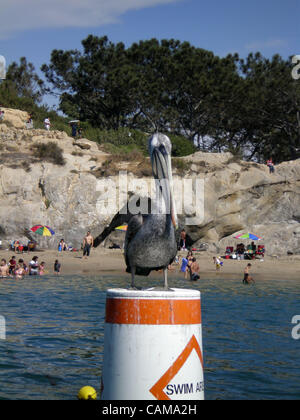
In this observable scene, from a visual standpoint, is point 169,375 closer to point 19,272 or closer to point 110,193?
point 19,272

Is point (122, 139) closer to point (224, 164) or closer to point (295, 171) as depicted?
point (224, 164)

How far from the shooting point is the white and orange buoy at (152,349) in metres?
5.19

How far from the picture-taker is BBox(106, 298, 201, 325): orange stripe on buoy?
5266 millimetres

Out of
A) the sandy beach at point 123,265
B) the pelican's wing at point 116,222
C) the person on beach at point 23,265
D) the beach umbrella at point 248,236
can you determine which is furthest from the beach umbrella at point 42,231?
the beach umbrella at point 248,236

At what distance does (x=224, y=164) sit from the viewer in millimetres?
43312

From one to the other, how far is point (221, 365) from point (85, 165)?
30608 mm

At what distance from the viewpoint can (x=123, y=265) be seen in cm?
3070

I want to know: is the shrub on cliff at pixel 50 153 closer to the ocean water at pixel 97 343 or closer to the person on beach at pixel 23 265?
the person on beach at pixel 23 265

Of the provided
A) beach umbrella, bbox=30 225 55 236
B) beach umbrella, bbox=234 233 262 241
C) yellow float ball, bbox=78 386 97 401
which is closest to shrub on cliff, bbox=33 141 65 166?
beach umbrella, bbox=30 225 55 236

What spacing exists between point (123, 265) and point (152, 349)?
25.6 meters

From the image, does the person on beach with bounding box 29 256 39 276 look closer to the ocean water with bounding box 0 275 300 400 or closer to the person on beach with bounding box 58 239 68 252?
the ocean water with bounding box 0 275 300 400

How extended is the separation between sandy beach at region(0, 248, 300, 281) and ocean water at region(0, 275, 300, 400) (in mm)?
5997

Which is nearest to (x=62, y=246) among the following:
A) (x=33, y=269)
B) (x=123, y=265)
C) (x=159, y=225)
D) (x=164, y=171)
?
(x=123, y=265)
